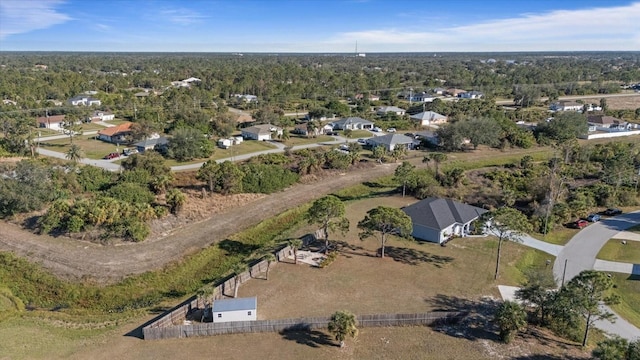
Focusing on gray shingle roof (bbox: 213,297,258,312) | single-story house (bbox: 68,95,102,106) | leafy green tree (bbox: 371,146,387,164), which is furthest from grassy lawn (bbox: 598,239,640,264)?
single-story house (bbox: 68,95,102,106)

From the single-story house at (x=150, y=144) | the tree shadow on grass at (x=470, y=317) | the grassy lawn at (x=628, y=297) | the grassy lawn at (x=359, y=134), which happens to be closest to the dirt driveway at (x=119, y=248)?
the tree shadow on grass at (x=470, y=317)

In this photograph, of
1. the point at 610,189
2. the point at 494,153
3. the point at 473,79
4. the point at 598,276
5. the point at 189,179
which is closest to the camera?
the point at 598,276

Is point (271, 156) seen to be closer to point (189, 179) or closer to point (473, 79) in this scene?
point (189, 179)

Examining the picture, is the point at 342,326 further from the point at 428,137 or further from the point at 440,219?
the point at 428,137

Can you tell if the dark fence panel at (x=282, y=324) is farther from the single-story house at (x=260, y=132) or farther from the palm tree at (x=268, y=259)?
the single-story house at (x=260, y=132)

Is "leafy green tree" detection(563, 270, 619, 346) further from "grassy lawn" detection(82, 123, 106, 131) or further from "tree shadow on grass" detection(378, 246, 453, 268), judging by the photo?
"grassy lawn" detection(82, 123, 106, 131)

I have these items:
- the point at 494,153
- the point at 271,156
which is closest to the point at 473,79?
the point at 494,153
